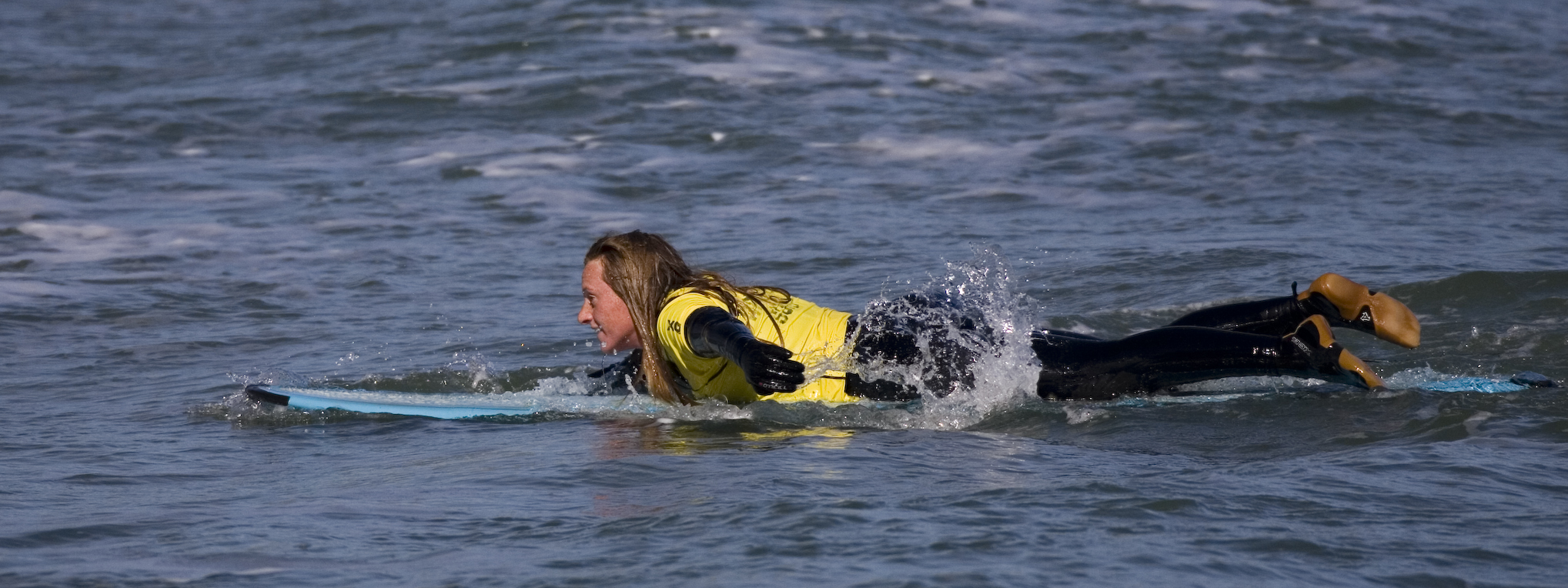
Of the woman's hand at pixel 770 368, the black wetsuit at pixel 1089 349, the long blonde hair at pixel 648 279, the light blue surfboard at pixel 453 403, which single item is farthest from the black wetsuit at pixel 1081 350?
the light blue surfboard at pixel 453 403

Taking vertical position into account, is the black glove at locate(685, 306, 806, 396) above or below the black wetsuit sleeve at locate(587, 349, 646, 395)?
above

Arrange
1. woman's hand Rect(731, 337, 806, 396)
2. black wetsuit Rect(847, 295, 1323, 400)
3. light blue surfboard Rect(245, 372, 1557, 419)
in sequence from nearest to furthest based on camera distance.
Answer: woman's hand Rect(731, 337, 806, 396)
black wetsuit Rect(847, 295, 1323, 400)
light blue surfboard Rect(245, 372, 1557, 419)

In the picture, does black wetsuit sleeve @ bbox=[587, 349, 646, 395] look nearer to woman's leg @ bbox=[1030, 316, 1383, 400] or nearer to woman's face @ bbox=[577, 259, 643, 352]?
woman's face @ bbox=[577, 259, 643, 352]

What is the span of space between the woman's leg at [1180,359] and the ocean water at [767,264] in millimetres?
128

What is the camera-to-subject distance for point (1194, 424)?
5.57 meters

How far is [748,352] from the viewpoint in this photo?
499 cm

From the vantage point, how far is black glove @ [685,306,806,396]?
4.93 metres

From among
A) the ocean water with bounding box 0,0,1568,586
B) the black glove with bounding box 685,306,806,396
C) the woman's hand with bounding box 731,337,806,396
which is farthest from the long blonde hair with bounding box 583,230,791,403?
the woman's hand with bounding box 731,337,806,396

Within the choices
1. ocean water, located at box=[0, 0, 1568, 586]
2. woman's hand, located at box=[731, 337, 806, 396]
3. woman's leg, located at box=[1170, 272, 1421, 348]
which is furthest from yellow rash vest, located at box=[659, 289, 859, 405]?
woman's leg, located at box=[1170, 272, 1421, 348]

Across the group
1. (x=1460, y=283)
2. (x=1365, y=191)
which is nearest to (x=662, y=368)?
(x=1460, y=283)

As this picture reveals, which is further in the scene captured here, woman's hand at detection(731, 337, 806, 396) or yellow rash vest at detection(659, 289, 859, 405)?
yellow rash vest at detection(659, 289, 859, 405)

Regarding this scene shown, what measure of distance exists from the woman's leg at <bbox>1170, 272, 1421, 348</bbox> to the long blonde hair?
1759 millimetres

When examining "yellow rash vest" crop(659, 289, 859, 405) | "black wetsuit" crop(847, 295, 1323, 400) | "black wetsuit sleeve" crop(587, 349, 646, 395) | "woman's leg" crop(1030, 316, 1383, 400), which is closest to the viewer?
"woman's leg" crop(1030, 316, 1383, 400)

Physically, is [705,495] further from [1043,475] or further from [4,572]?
[4,572]
